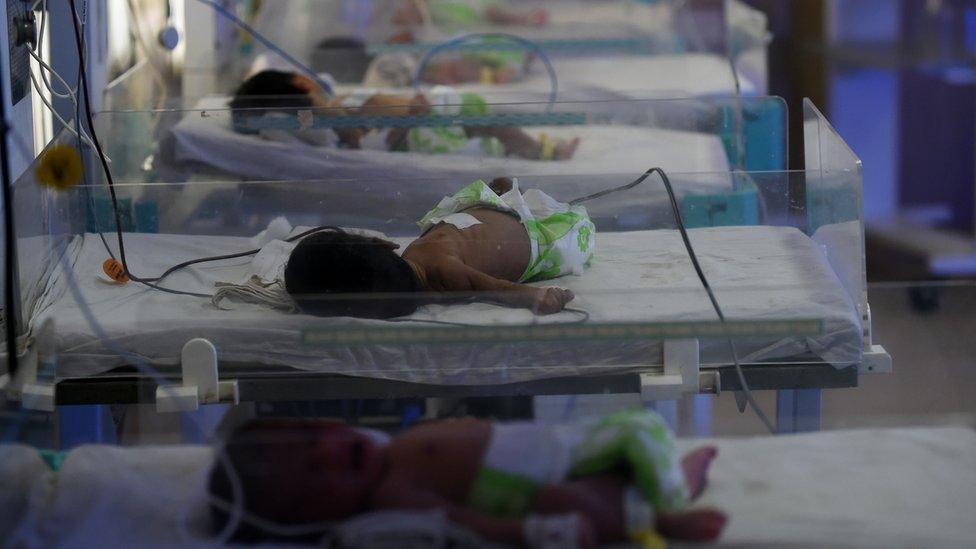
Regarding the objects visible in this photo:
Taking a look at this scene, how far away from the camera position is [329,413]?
1.59 meters

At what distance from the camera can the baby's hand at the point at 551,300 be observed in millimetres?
1872

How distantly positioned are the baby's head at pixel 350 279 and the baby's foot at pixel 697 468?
51 cm

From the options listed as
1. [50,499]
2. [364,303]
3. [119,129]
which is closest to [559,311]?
[364,303]

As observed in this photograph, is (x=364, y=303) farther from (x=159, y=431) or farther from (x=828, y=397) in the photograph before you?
(x=828, y=397)

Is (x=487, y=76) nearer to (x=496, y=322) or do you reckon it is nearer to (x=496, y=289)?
(x=496, y=289)

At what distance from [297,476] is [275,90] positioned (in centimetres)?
235

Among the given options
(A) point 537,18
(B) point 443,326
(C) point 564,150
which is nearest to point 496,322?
(B) point 443,326

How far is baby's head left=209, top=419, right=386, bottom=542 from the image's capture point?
1.33 m

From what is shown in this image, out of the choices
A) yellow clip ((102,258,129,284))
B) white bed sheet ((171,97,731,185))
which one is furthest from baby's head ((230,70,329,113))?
yellow clip ((102,258,129,284))

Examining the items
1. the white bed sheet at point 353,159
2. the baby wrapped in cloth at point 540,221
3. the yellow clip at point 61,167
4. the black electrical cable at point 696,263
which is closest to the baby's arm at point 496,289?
the baby wrapped in cloth at point 540,221

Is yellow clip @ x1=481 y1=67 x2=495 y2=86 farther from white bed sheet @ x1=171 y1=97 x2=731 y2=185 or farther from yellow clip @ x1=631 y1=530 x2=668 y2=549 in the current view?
yellow clip @ x1=631 y1=530 x2=668 y2=549

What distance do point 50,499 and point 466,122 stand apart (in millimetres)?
1783

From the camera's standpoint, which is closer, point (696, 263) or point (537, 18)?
point (696, 263)

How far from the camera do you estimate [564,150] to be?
319cm
